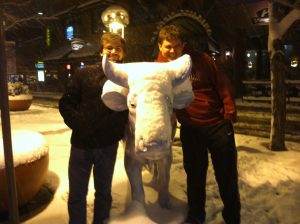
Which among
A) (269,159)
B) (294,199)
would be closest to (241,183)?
(294,199)

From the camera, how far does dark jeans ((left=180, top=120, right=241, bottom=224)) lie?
333cm

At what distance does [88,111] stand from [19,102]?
38.4 ft

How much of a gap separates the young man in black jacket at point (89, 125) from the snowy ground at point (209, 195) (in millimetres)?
492

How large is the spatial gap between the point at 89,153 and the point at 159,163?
85 cm

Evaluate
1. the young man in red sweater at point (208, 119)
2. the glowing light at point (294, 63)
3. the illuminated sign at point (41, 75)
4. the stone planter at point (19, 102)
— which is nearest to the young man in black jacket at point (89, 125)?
the young man in red sweater at point (208, 119)

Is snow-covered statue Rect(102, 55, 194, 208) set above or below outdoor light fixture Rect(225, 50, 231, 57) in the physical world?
below

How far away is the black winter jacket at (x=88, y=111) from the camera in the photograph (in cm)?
301

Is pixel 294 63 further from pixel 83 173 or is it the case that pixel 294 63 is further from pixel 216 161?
pixel 83 173

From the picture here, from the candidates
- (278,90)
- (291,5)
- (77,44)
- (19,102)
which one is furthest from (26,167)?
(77,44)

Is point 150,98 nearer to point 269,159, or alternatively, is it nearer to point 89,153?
point 89,153

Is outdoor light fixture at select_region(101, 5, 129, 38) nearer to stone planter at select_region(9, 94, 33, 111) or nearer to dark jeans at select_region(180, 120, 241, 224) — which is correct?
stone planter at select_region(9, 94, 33, 111)

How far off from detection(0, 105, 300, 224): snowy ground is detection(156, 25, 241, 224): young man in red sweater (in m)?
0.57

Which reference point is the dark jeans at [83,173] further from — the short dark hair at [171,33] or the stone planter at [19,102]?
the stone planter at [19,102]

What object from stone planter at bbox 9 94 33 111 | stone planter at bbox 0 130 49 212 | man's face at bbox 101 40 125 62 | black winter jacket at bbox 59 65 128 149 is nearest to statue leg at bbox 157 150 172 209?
black winter jacket at bbox 59 65 128 149
